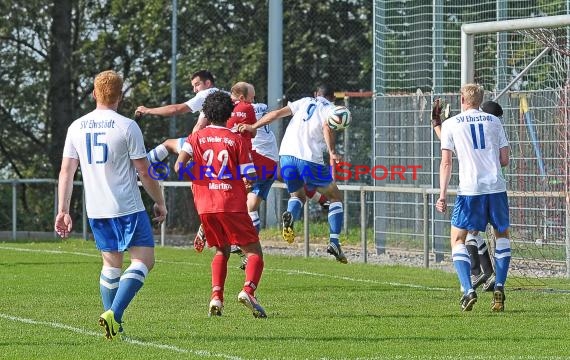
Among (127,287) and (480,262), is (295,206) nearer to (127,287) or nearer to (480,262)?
(480,262)

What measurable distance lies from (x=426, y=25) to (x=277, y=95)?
11.5 feet

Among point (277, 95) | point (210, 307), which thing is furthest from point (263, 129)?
point (277, 95)

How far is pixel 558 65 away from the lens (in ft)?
57.2

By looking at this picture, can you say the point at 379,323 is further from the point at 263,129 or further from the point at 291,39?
the point at 291,39

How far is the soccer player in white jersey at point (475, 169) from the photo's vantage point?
12625mm

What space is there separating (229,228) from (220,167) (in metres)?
0.54

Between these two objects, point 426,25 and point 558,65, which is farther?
point 426,25

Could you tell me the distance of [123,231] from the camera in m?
10.2

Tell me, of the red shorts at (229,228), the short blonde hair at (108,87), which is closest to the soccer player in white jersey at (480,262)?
the red shorts at (229,228)

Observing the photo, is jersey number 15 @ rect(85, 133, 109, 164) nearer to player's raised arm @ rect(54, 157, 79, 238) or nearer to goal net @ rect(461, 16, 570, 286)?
player's raised arm @ rect(54, 157, 79, 238)

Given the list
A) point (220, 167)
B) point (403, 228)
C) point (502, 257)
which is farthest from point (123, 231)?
point (403, 228)

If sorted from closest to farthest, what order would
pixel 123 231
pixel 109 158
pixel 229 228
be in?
pixel 109 158 → pixel 123 231 → pixel 229 228

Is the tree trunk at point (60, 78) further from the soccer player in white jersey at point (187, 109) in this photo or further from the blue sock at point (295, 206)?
the soccer player in white jersey at point (187, 109)

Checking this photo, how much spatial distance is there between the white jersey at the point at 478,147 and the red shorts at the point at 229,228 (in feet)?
7.21
